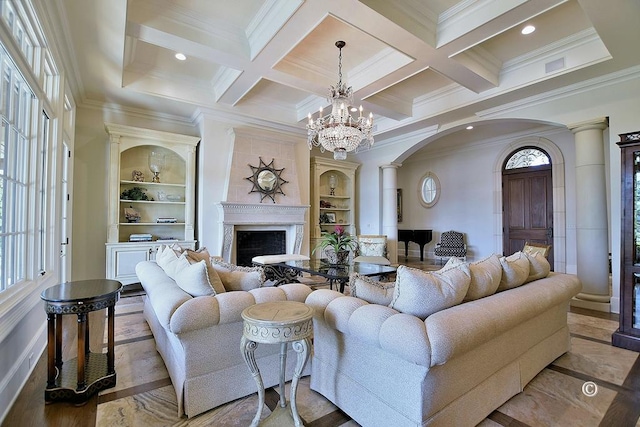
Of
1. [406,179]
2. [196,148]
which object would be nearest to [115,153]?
[196,148]

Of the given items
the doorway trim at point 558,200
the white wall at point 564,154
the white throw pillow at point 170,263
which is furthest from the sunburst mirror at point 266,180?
the doorway trim at point 558,200

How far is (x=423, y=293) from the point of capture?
1685 millimetres

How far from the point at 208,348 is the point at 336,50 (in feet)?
12.3

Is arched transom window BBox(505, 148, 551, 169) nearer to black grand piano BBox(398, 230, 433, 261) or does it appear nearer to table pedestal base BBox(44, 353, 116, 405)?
black grand piano BBox(398, 230, 433, 261)

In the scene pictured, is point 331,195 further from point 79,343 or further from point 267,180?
point 79,343

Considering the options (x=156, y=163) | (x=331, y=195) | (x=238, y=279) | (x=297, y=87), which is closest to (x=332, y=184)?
(x=331, y=195)

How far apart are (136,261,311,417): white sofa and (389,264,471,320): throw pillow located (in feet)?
2.81

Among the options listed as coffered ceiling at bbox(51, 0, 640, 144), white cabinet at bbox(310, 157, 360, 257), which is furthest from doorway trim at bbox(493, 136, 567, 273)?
white cabinet at bbox(310, 157, 360, 257)

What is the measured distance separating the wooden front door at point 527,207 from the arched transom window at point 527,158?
0.11m

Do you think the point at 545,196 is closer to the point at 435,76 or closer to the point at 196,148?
the point at 435,76

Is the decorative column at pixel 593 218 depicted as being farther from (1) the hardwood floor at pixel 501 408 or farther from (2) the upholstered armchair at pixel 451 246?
(2) the upholstered armchair at pixel 451 246

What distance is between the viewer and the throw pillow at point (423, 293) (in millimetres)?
1689

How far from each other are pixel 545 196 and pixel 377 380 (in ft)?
23.0

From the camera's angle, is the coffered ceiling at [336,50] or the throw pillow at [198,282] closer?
the throw pillow at [198,282]
